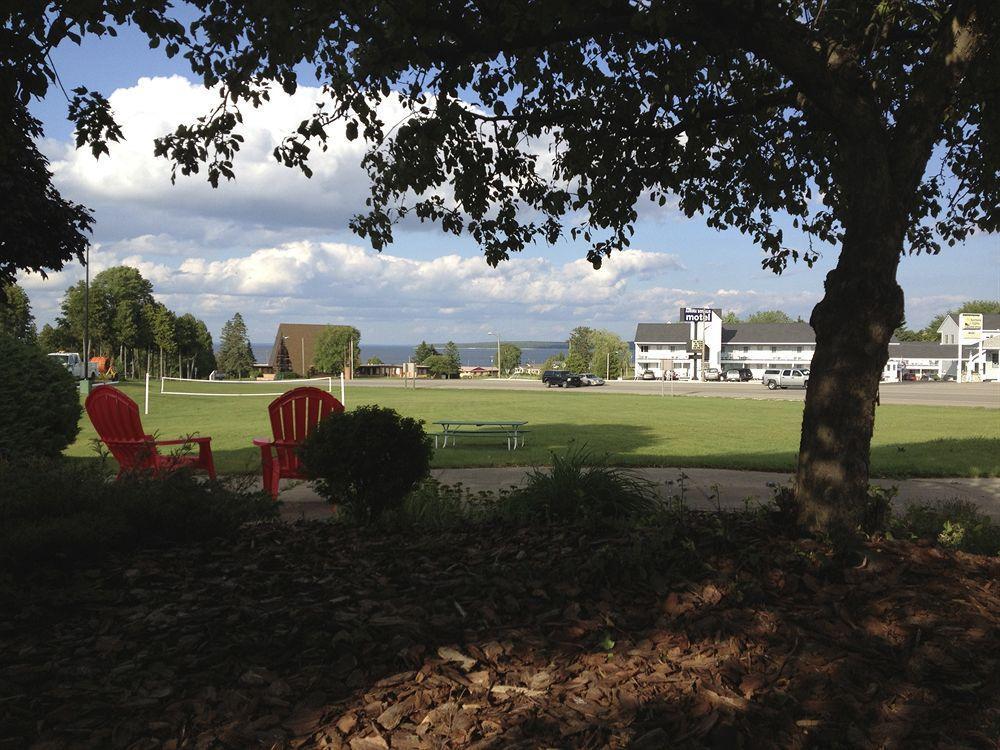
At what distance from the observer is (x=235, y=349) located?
145 m

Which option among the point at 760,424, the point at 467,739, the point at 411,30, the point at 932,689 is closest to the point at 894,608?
the point at 932,689

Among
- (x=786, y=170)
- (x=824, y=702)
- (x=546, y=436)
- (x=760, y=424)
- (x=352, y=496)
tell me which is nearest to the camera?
(x=824, y=702)

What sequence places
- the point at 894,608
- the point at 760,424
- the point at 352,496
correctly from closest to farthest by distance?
1. the point at 894,608
2. the point at 352,496
3. the point at 760,424

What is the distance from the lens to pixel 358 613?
3.81 metres

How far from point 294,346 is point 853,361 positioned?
15334cm

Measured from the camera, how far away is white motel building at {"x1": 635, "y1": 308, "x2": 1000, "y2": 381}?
350 feet

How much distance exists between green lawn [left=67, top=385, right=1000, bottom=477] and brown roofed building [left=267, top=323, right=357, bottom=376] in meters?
115

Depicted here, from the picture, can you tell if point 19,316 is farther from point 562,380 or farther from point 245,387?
point 562,380

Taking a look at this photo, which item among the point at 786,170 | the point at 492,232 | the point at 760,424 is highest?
the point at 786,170

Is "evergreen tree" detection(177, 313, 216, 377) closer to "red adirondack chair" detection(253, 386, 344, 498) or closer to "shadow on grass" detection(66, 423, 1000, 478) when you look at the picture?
"shadow on grass" detection(66, 423, 1000, 478)

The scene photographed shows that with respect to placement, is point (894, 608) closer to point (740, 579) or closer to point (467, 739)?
point (740, 579)

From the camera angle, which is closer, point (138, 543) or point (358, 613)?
point (358, 613)

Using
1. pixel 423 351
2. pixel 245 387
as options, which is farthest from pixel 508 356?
pixel 245 387

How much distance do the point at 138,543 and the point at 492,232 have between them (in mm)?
3992
